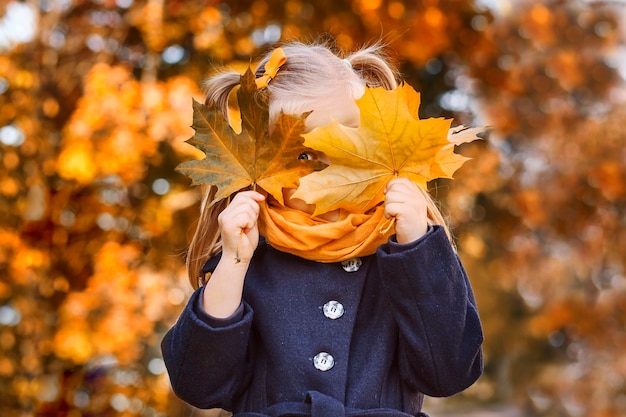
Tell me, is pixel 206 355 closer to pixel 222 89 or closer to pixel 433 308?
pixel 433 308

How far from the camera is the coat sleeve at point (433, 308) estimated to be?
1.78 meters

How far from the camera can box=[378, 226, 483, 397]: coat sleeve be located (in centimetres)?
178

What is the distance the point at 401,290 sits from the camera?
1798 mm

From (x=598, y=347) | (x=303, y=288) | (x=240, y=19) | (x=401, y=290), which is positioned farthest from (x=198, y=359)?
(x=598, y=347)

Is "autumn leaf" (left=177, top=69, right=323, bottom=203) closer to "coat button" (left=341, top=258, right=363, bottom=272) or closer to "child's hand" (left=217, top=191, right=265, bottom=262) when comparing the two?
"child's hand" (left=217, top=191, right=265, bottom=262)

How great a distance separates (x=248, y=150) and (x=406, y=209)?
1.23ft

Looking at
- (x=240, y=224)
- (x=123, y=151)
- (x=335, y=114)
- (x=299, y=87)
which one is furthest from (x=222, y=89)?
(x=123, y=151)

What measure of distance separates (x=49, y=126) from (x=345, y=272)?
4434 mm

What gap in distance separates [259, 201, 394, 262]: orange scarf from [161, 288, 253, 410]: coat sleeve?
17 cm

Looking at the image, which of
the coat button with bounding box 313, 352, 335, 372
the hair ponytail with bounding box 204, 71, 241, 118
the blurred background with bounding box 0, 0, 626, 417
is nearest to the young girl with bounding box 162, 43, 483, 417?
the coat button with bounding box 313, 352, 335, 372

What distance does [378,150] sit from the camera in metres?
1.80

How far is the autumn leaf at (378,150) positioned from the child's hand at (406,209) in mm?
26

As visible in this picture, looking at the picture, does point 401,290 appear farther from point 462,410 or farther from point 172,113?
point 462,410

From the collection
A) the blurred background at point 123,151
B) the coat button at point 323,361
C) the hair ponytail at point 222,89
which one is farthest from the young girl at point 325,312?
the blurred background at point 123,151
